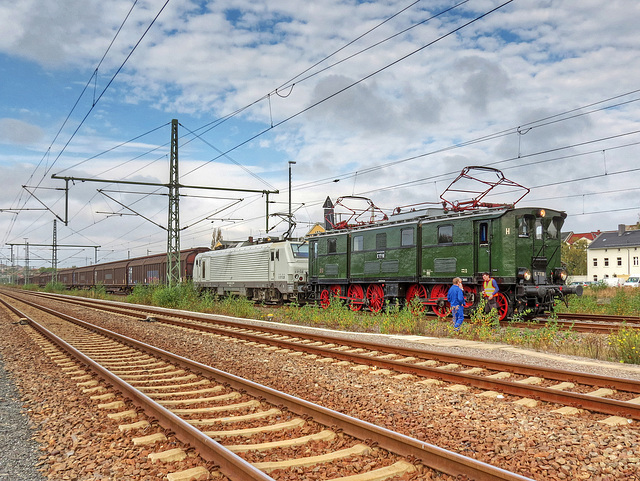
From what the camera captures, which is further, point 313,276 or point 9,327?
point 313,276

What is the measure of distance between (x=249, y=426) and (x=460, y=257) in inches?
467

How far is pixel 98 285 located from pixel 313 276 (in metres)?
32.6

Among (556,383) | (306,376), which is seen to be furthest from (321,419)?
(556,383)

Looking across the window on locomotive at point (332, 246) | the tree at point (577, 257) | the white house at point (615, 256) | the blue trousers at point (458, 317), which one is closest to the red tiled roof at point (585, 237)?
the tree at point (577, 257)

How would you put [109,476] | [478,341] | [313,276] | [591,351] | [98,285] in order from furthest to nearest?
1. [98,285]
2. [313,276]
3. [478,341]
4. [591,351]
5. [109,476]

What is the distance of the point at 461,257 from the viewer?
16.1 metres

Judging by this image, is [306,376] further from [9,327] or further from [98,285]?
[98,285]

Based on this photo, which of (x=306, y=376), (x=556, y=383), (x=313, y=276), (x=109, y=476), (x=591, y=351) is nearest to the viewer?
(x=109, y=476)

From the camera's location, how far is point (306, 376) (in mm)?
8250

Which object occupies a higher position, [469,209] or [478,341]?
[469,209]

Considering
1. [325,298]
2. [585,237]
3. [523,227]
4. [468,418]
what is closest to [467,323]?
[523,227]

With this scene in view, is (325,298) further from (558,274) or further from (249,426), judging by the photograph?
(249,426)

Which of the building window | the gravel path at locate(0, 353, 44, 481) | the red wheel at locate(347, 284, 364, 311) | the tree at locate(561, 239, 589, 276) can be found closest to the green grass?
the red wheel at locate(347, 284, 364, 311)

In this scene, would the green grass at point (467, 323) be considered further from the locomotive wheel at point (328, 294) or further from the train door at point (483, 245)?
the locomotive wheel at point (328, 294)
